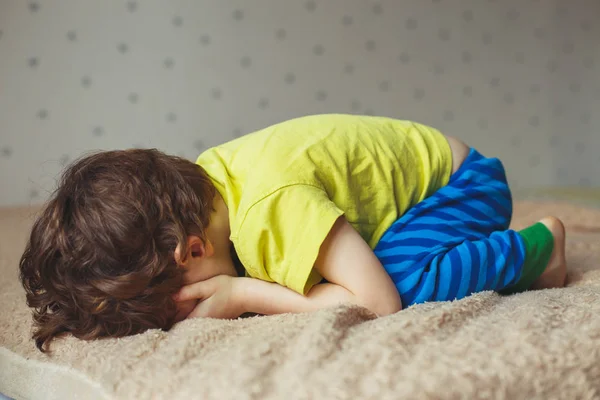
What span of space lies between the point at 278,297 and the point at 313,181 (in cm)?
17

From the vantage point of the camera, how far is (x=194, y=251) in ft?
2.89

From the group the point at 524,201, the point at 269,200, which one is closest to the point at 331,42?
the point at 524,201

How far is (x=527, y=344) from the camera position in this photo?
630 millimetres

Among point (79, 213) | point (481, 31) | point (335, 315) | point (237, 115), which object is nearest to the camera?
point (335, 315)

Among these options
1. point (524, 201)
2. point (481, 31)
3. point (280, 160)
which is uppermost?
point (481, 31)

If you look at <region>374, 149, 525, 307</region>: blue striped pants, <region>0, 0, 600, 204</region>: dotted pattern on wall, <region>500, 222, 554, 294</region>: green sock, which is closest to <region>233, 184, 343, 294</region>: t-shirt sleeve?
<region>374, 149, 525, 307</region>: blue striped pants

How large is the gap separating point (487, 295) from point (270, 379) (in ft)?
1.22

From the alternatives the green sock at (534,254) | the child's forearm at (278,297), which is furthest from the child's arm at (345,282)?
the green sock at (534,254)

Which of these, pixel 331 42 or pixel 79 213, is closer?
pixel 79 213

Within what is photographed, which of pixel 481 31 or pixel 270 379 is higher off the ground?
pixel 481 31

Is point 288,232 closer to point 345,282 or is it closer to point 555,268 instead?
point 345,282

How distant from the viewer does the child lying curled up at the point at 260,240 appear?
2.68 feet

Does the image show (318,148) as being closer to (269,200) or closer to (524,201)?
(269,200)

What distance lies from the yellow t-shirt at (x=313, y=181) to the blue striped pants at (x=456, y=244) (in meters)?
0.04
